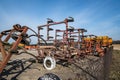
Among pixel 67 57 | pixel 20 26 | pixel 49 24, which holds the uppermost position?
pixel 49 24

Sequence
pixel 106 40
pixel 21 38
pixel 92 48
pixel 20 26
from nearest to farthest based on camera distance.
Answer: pixel 21 38
pixel 20 26
pixel 92 48
pixel 106 40

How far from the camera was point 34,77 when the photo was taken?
7555mm

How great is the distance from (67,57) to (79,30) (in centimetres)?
416

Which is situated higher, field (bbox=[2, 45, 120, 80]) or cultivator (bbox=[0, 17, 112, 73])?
cultivator (bbox=[0, 17, 112, 73])

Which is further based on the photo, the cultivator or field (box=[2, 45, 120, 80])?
field (box=[2, 45, 120, 80])

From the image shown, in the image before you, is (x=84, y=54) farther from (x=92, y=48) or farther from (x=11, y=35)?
(x=11, y=35)

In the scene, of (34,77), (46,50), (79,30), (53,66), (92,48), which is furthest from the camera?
(92,48)

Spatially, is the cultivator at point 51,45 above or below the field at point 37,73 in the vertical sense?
above

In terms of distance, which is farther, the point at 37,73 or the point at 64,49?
the point at 64,49

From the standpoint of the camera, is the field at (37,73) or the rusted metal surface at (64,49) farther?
the field at (37,73)

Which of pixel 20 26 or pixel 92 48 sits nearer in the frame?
pixel 20 26

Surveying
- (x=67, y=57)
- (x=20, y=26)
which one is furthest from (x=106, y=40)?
(x=20, y=26)

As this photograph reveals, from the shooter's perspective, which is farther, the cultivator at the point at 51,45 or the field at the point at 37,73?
the field at the point at 37,73

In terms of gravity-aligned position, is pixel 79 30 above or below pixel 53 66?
above
